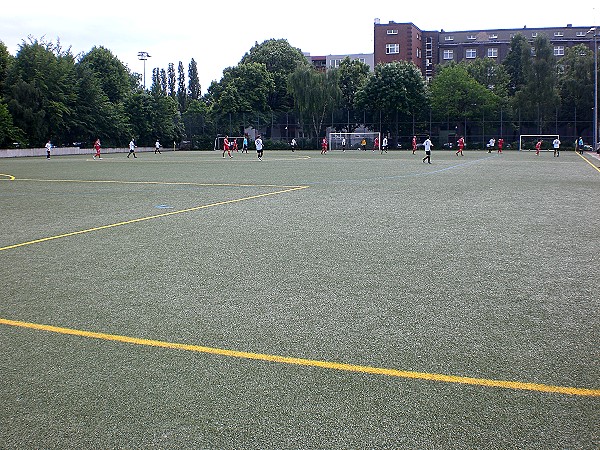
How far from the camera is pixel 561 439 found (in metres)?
3.53

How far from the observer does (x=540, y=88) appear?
240 feet

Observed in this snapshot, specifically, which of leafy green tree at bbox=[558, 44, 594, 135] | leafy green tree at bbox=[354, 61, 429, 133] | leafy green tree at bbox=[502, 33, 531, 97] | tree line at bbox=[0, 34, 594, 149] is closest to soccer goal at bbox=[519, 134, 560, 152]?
tree line at bbox=[0, 34, 594, 149]

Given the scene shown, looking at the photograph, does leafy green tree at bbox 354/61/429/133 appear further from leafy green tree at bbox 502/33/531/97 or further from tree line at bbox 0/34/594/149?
leafy green tree at bbox 502/33/531/97

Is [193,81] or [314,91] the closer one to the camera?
[314,91]

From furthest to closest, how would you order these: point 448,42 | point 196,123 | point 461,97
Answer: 1. point 448,42
2. point 196,123
3. point 461,97

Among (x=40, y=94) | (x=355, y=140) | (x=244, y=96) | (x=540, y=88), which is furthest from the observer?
(x=244, y=96)

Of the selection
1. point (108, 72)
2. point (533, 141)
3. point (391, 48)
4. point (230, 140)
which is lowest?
point (533, 141)

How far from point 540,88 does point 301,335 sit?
75104 mm

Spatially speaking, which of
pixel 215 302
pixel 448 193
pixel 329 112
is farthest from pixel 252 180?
pixel 329 112

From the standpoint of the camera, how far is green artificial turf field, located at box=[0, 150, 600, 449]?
12.3 ft

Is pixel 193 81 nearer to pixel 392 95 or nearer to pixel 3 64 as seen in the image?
pixel 3 64

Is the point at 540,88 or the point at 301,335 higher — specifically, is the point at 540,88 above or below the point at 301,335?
above

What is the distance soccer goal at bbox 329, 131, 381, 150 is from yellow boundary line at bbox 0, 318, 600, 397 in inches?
2838

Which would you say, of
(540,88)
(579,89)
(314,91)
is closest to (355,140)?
(314,91)
